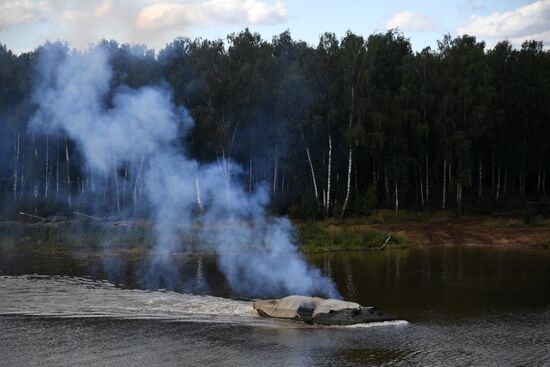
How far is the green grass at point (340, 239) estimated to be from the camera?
44344 mm

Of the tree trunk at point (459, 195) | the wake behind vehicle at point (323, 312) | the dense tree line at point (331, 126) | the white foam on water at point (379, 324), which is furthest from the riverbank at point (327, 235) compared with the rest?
the white foam on water at point (379, 324)

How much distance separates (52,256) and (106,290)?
1300 cm

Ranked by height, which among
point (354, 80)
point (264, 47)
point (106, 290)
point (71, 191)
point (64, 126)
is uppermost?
point (264, 47)

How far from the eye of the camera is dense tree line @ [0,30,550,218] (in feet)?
171

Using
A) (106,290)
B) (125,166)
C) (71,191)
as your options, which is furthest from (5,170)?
(106,290)

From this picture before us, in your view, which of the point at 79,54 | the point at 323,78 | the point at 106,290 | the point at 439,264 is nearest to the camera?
the point at 106,290

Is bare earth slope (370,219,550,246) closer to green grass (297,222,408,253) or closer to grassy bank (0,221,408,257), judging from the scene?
grassy bank (0,221,408,257)

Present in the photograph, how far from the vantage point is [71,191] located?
6412cm

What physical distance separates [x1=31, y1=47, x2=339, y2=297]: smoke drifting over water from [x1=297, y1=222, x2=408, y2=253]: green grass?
144 centimetres

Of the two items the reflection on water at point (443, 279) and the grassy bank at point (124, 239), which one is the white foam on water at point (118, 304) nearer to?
the reflection on water at point (443, 279)

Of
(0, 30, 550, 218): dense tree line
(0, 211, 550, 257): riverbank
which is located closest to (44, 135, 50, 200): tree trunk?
(0, 30, 550, 218): dense tree line

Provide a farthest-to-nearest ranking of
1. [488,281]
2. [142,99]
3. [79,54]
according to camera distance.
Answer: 1. [79,54]
2. [142,99]
3. [488,281]

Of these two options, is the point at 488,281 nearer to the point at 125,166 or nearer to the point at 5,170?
the point at 125,166

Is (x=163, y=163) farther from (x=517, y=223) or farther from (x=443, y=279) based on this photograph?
(x=517, y=223)
